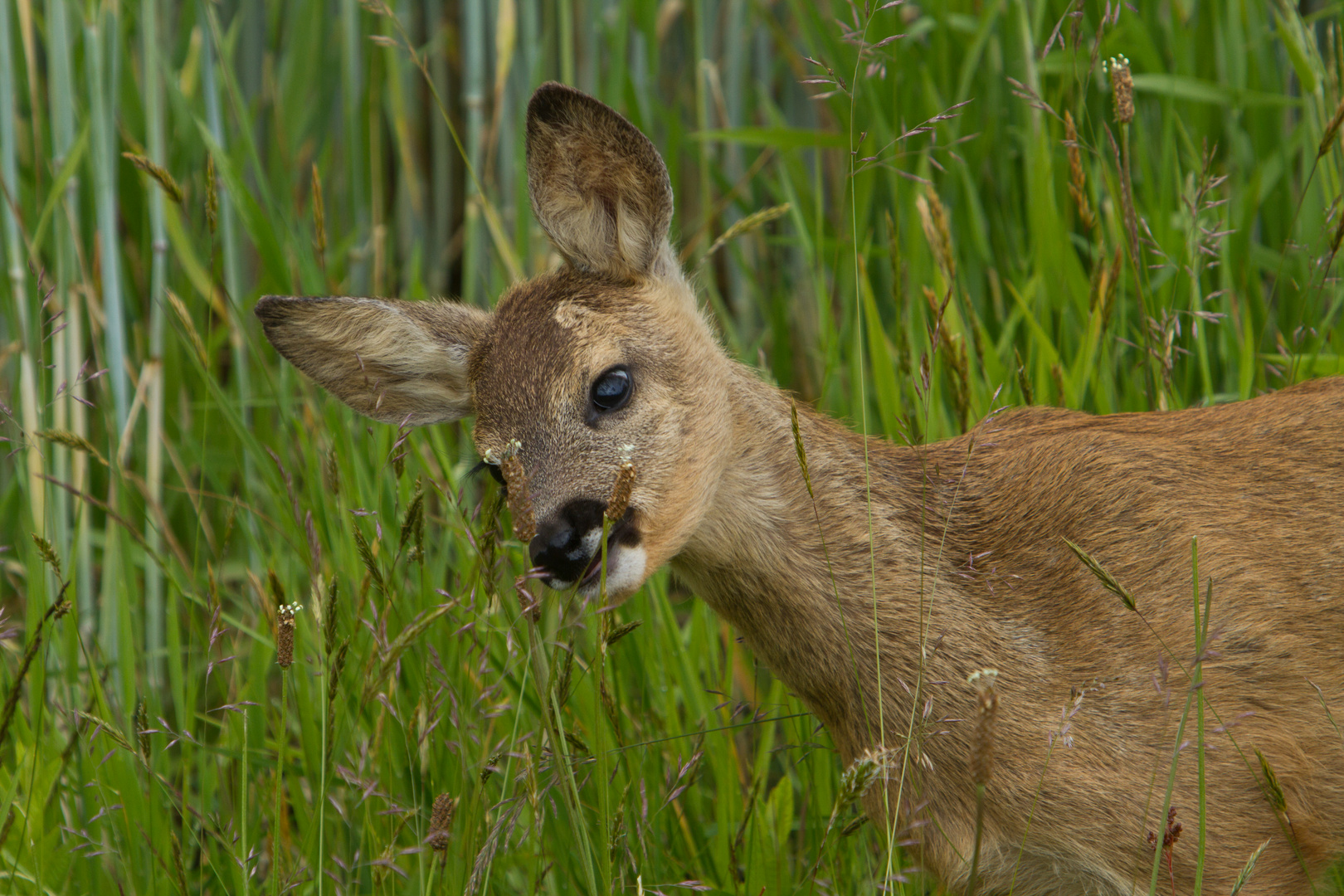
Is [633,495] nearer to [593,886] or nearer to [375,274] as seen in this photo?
[593,886]

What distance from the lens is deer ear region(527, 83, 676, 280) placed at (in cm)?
306

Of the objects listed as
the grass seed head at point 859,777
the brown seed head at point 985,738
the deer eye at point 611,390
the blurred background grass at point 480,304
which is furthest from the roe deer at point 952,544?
the brown seed head at point 985,738

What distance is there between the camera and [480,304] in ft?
17.9

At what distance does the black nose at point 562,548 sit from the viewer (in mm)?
2510

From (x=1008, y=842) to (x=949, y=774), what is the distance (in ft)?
0.57

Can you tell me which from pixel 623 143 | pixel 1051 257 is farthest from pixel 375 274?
pixel 1051 257

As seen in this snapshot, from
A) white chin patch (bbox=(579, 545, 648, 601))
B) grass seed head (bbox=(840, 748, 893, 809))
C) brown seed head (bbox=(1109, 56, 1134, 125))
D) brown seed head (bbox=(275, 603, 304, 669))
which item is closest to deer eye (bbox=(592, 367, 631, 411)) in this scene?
white chin patch (bbox=(579, 545, 648, 601))

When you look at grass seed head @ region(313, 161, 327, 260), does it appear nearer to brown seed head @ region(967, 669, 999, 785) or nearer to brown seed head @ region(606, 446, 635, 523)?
brown seed head @ region(606, 446, 635, 523)

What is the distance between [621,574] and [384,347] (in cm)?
106

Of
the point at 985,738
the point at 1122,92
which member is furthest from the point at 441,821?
the point at 1122,92

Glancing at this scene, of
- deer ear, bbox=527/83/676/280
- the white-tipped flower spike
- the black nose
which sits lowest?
the black nose

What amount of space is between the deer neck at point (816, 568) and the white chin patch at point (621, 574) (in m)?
0.33

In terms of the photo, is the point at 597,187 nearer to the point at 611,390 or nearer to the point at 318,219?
the point at 611,390

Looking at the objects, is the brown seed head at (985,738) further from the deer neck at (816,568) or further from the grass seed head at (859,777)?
the deer neck at (816,568)
